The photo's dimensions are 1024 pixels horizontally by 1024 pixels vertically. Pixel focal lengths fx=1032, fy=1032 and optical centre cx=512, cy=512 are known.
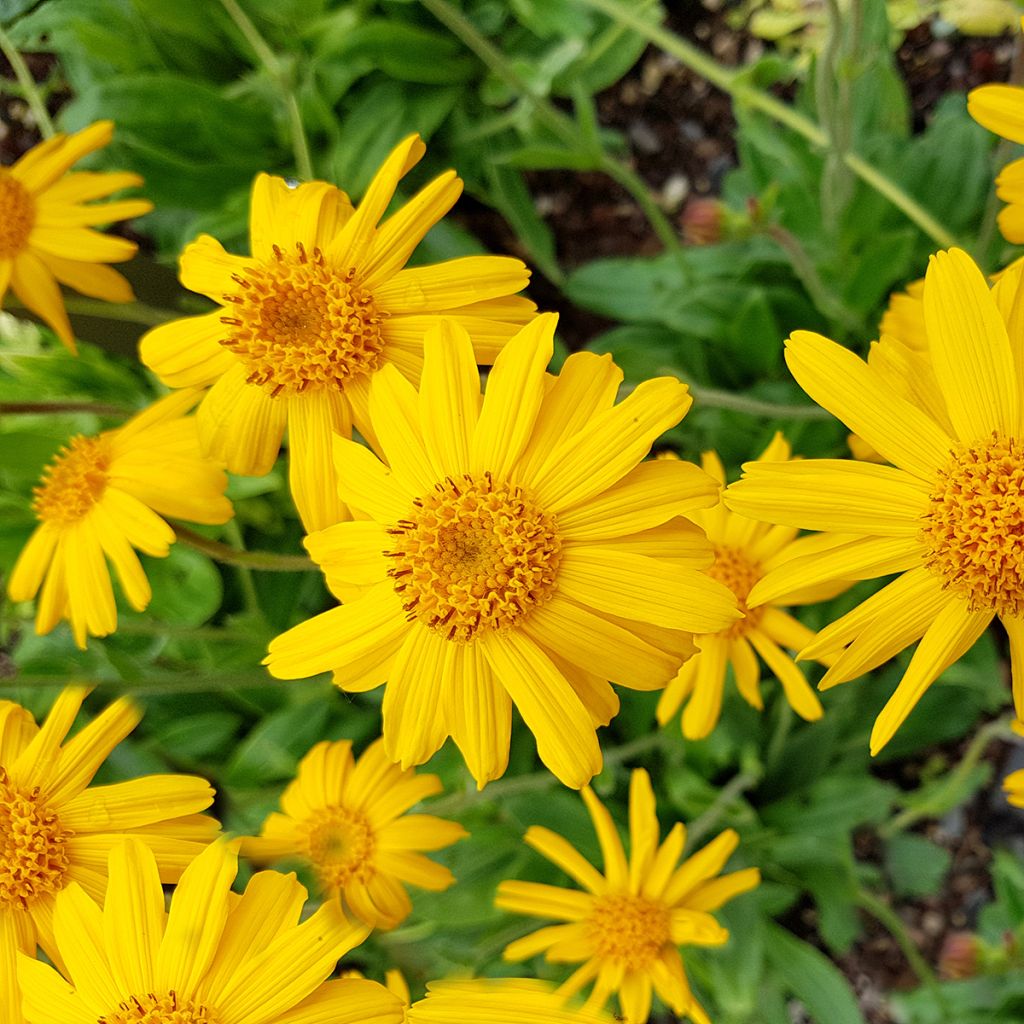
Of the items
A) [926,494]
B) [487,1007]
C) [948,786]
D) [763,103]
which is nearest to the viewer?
[487,1007]

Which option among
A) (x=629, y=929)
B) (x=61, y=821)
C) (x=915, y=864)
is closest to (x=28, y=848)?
(x=61, y=821)

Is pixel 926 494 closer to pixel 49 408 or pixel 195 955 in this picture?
pixel 195 955

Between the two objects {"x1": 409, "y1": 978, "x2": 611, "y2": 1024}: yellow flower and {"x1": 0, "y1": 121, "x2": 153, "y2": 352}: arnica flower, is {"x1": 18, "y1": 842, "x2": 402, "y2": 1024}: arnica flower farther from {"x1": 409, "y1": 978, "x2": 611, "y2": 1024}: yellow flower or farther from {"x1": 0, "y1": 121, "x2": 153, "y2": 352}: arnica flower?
{"x1": 0, "y1": 121, "x2": 153, "y2": 352}: arnica flower

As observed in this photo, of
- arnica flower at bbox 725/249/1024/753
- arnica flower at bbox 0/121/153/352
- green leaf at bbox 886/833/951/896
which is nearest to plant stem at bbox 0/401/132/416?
arnica flower at bbox 0/121/153/352

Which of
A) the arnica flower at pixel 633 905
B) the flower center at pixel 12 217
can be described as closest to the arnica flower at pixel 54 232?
the flower center at pixel 12 217

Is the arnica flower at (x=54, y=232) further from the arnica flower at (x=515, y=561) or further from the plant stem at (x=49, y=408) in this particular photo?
the arnica flower at (x=515, y=561)

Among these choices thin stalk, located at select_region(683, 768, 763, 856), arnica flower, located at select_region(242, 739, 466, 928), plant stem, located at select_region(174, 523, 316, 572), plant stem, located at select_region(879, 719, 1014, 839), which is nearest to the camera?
plant stem, located at select_region(174, 523, 316, 572)
